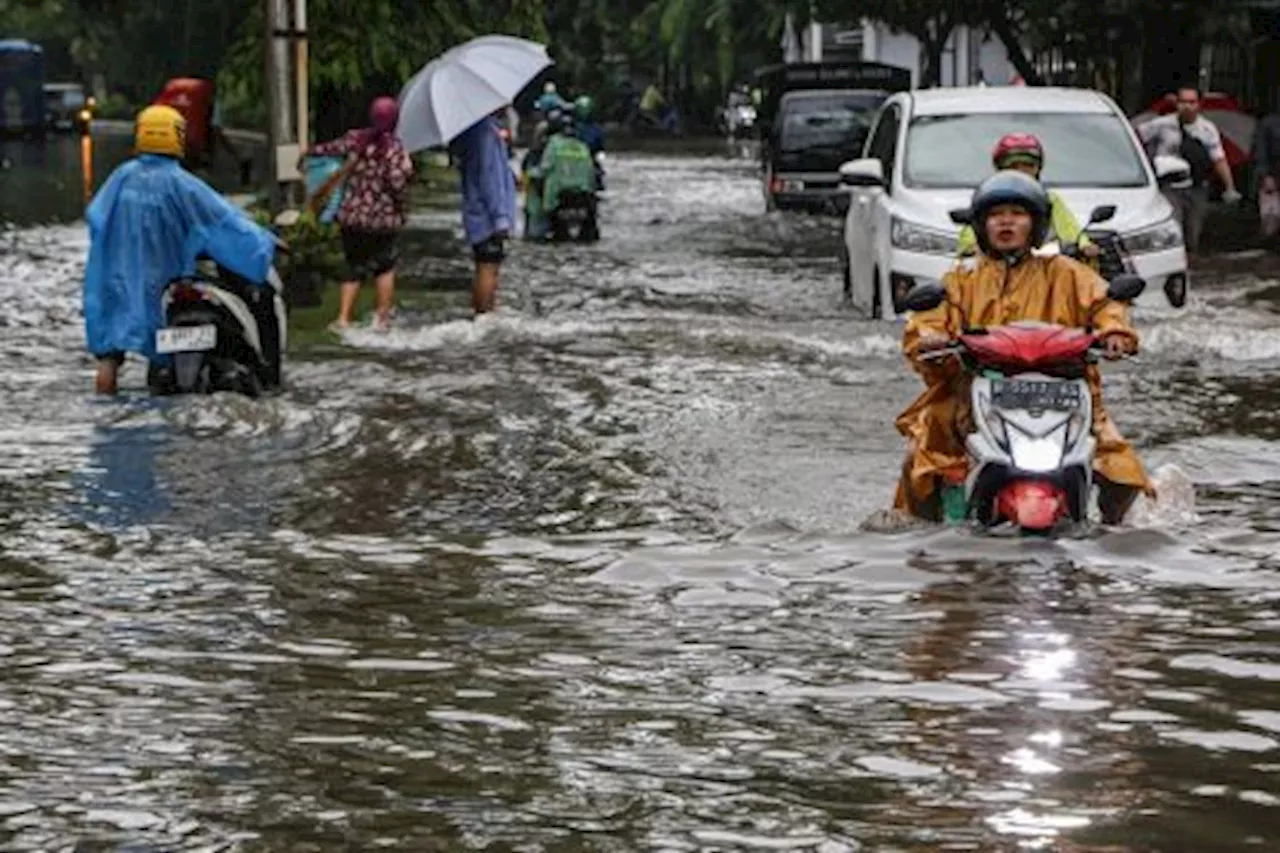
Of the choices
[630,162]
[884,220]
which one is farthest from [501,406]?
[630,162]

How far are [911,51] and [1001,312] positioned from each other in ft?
255

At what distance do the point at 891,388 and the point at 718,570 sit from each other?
655 cm

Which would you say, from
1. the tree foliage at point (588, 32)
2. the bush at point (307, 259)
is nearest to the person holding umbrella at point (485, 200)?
the bush at point (307, 259)

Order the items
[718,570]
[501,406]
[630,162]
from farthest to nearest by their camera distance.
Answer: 1. [630,162]
2. [501,406]
3. [718,570]

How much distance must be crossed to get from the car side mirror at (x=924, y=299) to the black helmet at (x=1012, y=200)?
34cm

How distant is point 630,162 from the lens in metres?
69.5

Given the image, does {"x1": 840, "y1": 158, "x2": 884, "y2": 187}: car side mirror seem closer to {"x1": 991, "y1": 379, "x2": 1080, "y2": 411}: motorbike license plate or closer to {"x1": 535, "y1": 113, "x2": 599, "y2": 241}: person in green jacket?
{"x1": 991, "y1": 379, "x2": 1080, "y2": 411}: motorbike license plate

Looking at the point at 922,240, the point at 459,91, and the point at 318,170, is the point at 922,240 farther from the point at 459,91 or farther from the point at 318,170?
the point at 318,170

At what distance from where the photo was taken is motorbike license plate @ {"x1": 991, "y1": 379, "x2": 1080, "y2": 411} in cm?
1118

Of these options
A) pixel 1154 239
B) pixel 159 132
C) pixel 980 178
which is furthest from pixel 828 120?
pixel 159 132

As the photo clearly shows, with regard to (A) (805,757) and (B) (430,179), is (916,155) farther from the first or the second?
(B) (430,179)

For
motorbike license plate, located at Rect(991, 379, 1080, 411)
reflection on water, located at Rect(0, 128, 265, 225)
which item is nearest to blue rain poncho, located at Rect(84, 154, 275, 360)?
motorbike license plate, located at Rect(991, 379, 1080, 411)

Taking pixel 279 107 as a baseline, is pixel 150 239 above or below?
below

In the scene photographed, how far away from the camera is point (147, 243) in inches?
663
